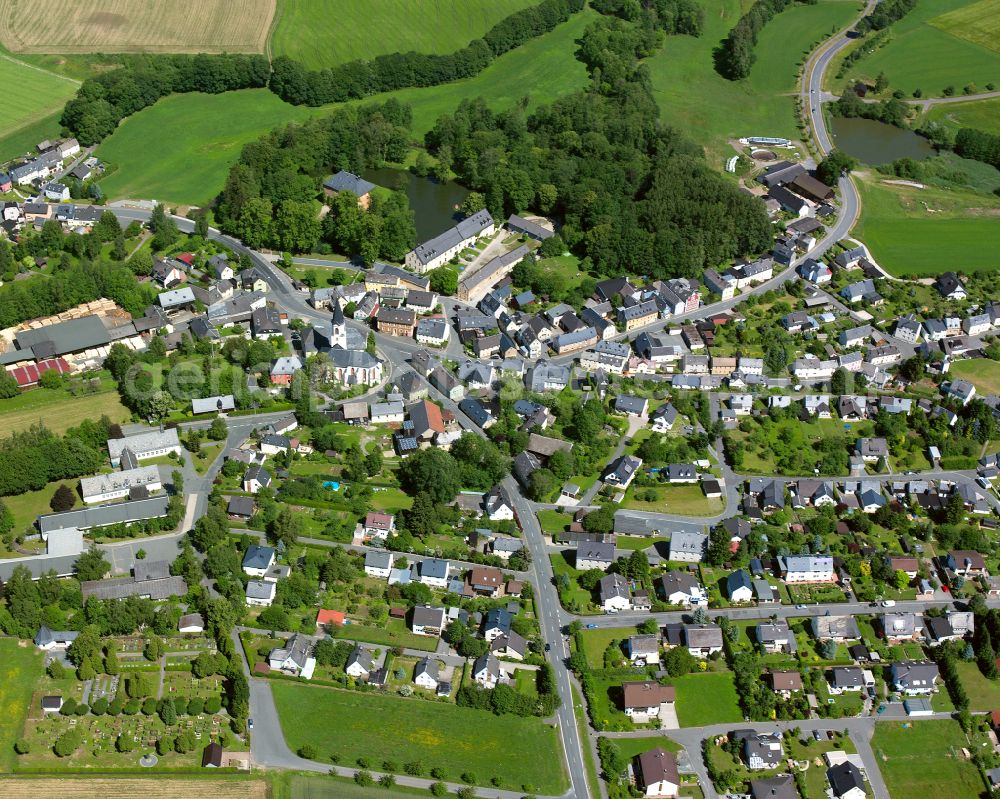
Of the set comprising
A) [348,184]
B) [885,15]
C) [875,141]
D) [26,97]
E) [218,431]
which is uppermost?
[885,15]

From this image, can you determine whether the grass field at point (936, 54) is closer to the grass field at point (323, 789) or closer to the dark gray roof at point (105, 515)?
the dark gray roof at point (105, 515)

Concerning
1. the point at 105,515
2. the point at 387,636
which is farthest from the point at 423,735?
the point at 105,515

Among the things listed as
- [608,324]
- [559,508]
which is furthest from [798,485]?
[608,324]

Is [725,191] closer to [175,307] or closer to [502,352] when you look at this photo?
[502,352]

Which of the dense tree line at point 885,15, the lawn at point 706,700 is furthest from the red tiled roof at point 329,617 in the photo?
the dense tree line at point 885,15

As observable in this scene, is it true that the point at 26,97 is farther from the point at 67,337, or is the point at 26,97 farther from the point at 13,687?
the point at 13,687

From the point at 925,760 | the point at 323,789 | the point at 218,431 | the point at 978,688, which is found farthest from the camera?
the point at 218,431
